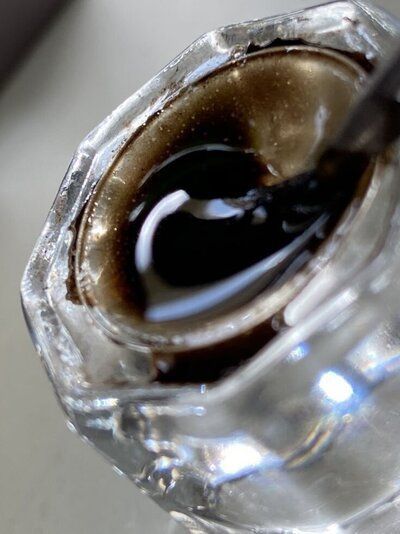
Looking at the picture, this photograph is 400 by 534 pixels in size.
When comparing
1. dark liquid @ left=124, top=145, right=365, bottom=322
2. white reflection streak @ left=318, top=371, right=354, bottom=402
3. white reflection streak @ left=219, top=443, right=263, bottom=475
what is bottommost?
white reflection streak @ left=219, top=443, right=263, bottom=475

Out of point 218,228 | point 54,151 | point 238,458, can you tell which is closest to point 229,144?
point 218,228

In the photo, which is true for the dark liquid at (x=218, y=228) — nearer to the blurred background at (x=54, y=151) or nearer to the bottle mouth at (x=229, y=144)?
the bottle mouth at (x=229, y=144)

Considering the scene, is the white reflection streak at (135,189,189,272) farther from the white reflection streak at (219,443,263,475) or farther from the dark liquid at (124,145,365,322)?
the white reflection streak at (219,443,263,475)

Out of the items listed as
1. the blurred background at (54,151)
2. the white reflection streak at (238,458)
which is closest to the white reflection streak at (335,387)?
the white reflection streak at (238,458)

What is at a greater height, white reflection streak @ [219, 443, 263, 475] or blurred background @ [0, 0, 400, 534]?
blurred background @ [0, 0, 400, 534]

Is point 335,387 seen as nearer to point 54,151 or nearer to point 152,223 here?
point 152,223

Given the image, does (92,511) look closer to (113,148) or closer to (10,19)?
(113,148)

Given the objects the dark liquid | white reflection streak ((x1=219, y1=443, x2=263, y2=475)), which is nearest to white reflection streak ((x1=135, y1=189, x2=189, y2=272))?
the dark liquid
